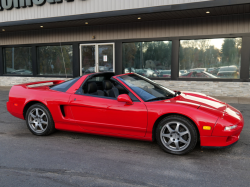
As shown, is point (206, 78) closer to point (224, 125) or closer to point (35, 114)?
point (224, 125)

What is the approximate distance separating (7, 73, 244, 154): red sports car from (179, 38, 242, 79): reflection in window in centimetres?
654

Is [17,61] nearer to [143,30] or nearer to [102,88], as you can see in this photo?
[143,30]

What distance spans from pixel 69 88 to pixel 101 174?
2045 millimetres

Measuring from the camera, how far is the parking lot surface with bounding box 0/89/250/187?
2.81m

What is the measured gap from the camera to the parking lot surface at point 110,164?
281 centimetres

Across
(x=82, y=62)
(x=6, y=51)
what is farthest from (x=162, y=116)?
(x=6, y=51)

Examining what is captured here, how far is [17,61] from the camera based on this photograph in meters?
14.8

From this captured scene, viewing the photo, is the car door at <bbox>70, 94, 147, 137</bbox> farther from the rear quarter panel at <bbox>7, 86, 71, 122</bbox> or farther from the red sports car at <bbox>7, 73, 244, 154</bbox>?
the rear quarter panel at <bbox>7, 86, 71, 122</bbox>

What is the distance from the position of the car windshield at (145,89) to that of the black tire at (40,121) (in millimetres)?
1665

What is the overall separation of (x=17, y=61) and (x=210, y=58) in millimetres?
12010

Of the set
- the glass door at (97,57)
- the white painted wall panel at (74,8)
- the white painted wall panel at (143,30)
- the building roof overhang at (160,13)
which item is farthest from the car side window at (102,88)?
the glass door at (97,57)

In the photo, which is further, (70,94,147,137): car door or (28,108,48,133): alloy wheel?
(28,108,48,133): alloy wheel

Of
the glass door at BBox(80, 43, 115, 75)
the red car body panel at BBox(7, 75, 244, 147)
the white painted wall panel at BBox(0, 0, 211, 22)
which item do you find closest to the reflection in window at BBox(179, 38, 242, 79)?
the white painted wall panel at BBox(0, 0, 211, 22)

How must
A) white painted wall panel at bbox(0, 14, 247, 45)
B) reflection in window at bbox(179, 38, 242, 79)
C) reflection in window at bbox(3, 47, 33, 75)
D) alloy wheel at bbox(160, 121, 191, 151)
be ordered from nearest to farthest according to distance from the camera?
alloy wheel at bbox(160, 121, 191, 151), white painted wall panel at bbox(0, 14, 247, 45), reflection in window at bbox(179, 38, 242, 79), reflection in window at bbox(3, 47, 33, 75)
